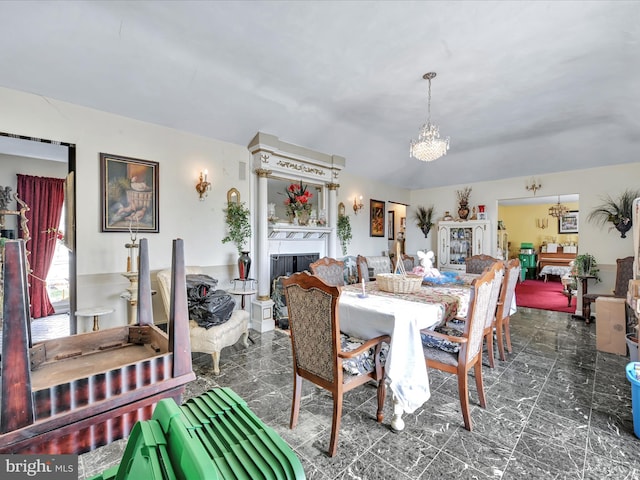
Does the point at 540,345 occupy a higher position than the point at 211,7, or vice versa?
the point at 211,7

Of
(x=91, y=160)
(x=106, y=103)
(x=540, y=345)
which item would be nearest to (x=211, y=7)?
(x=106, y=103)

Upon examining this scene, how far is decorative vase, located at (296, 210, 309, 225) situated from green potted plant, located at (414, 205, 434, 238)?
11.0 feet

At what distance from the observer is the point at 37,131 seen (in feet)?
9.11

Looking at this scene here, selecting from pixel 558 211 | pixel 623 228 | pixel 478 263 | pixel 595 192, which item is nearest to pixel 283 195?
pixel 478 263

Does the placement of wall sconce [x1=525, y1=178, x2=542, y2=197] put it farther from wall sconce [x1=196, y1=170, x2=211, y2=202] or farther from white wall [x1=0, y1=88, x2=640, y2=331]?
wall sconce [x1=196, y1=170, x2=211, y2=202]

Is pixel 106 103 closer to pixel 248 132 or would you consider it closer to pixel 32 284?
pixel 248 132

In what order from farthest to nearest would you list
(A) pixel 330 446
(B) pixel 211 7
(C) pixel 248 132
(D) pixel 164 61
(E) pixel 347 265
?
1. (E) pixel 347 265
2. (C) pixel 248 132
3. (D) pixel 164 61
4. (B) pixel 211 7
5. (A) pixel 330 446

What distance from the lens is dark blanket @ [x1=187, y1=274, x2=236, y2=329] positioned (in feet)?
9.62


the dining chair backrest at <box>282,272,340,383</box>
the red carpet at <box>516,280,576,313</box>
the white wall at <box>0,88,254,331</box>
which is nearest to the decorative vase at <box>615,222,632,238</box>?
the red carpet at <box>516,280,576,313</box>

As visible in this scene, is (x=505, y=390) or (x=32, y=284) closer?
(x=505, y=390)

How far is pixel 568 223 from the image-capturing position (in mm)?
9188

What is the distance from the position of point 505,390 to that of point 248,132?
13.2 feet

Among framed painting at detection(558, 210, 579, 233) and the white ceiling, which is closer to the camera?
the white ceiling

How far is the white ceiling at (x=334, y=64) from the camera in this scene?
224 cm
